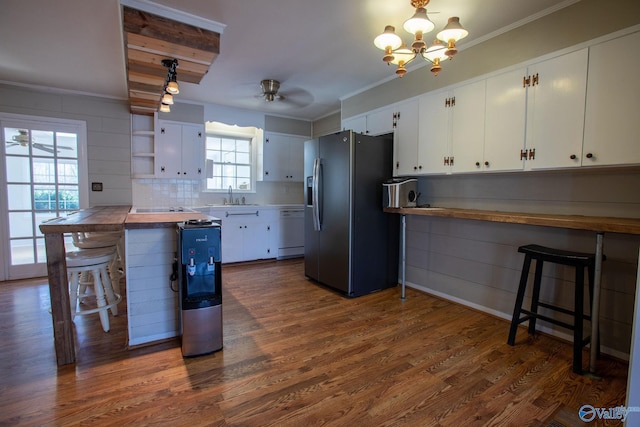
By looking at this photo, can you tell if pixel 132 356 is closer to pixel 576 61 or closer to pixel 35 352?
pixel 35 352

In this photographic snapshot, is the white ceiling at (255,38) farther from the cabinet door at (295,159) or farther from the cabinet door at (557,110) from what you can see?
the cabinet door at (295,159)

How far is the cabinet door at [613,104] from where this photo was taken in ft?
6.22

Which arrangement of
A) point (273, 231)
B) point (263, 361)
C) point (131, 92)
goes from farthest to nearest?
point (273, 231), point (131, 92), point (263, 361)

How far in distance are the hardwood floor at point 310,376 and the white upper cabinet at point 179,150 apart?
2.32m

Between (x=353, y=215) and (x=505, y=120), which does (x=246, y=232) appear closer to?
(x=353, y=215)

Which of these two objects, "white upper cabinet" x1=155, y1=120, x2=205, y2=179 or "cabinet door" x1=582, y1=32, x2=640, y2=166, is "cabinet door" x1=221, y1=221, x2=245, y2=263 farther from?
"cabinet door" x1=582, y1=32, x2=640, y2=166

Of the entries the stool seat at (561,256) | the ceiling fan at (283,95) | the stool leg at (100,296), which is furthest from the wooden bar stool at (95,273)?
the stool seat at (561,256)

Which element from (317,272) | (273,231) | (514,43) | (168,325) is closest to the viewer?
(168,325)

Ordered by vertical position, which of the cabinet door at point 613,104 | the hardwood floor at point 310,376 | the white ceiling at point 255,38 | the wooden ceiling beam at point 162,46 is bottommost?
the hardwood floor at point 310,376

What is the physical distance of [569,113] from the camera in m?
2.17

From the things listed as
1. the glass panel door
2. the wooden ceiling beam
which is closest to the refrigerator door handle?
the wooden ceiling beam

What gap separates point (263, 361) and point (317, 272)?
5.78 ft

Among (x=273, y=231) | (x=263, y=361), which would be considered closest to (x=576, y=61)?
(x=263, y=361)

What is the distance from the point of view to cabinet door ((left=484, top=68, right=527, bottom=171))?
2439 millimetres
